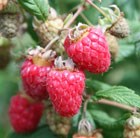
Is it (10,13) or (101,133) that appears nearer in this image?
(10,13)

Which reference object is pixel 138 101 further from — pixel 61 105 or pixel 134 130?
pixel 61 105

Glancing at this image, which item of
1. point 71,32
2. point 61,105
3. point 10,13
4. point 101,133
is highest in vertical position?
point 10,13

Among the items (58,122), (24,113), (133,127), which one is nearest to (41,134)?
(24,113)

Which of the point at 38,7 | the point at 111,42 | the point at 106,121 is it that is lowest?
the point at 106,121

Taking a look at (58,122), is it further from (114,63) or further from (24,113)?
(114,63)

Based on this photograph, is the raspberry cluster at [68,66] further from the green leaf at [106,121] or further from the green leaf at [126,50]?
the green leaf at [126,50]

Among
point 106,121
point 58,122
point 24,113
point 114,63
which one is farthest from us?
point 114,63

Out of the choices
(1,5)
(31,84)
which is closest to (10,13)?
(1,5)
